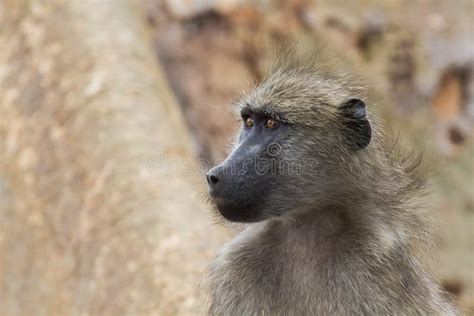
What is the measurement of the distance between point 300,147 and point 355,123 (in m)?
0.25

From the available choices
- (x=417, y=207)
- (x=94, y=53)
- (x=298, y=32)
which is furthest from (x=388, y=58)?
(x=417, y=207)

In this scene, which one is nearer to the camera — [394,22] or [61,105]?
[61,105]

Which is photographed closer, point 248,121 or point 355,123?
point 355,123

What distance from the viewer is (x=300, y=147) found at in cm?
343

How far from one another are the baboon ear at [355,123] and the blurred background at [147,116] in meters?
0.47

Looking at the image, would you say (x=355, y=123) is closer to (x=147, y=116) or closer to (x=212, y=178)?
(x=212, y=178)

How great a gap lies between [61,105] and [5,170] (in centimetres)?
65

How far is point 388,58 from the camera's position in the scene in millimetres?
8945

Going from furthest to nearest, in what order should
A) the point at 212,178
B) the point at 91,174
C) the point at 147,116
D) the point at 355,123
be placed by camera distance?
the point at 147,116 → the point at 91,174 → the point at 355,123 → the point at 212,178

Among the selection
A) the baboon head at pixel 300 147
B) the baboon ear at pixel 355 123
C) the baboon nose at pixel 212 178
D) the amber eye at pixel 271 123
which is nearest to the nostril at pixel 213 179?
the baboon nose at pixel 212 178

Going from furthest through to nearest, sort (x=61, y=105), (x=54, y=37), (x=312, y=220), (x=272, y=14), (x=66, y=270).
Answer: (x=272, y=14) → (x=54, y=37) → (x=61, y=105) → (x=66, y=270) → (x=312, y=220)

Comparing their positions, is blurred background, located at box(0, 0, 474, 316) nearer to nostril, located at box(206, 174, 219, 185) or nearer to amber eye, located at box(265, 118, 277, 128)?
amber eye, located at box(265, 118, 277, 128)

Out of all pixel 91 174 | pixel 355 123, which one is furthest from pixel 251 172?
pixel 91 174

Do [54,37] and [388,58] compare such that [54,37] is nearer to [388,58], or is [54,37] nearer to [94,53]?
[94,53]
